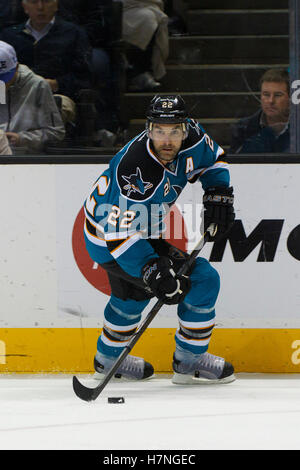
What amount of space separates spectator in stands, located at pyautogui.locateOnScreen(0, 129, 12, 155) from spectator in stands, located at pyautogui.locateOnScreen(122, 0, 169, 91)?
559 mm

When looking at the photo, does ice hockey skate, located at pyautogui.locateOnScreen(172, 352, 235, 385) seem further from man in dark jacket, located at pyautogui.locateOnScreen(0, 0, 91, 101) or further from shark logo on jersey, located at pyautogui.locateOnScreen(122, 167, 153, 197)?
man in dark jacket, located at pyautogui.locateOnScreen(0, 0, 91, 101)

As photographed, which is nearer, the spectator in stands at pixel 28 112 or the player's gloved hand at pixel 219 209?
the player's gloved hand at pixel 219 209

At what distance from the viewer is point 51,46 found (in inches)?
152

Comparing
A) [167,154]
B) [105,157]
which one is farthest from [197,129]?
[105,157]

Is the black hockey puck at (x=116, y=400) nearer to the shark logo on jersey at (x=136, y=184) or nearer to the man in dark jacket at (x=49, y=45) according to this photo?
the shark logo on jersey at (x=136, y=184)

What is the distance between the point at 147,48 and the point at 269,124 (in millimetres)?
591

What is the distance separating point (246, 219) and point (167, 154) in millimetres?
602

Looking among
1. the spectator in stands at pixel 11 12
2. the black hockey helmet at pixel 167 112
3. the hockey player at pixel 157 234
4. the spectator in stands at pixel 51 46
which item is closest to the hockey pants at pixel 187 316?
the hockey player at pixel 157 234

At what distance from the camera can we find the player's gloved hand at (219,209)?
3514 mm

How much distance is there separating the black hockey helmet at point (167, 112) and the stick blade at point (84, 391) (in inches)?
37.9

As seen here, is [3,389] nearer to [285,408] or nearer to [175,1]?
[285,408]

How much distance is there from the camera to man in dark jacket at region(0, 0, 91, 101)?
151 inches

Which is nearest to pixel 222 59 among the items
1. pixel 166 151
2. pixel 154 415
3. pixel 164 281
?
pixel 166 151
